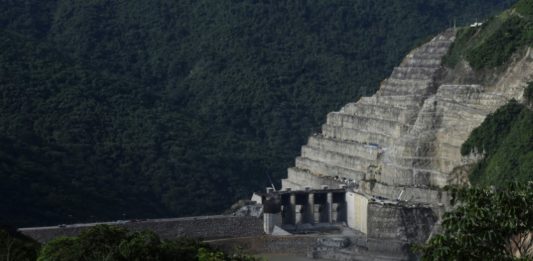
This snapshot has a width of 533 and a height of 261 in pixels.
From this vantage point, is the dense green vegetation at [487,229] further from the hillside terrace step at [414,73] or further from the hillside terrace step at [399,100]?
the hillside terrace step at [414,73]

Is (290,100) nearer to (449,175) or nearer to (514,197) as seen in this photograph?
(449,175)

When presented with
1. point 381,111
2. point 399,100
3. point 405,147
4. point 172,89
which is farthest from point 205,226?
point 172,89

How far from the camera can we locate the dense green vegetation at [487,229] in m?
28.8

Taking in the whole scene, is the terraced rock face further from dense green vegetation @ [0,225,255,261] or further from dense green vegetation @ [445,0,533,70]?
dense green vegetation @ [0,225,255,261]

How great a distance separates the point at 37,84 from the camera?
8150 centimetres

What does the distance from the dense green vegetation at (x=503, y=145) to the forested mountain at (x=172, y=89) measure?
1804 centimetres

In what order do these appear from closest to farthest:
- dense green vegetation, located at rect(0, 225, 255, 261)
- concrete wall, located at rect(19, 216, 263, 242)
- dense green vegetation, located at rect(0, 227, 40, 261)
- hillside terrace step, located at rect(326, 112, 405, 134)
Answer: dense green vegetation, located at rect(0, 227, 40, 261) → dense green vegetation, located at rect(0, 225, 255, 261) → concrete wall, located at rect(19, 216, 263, 242) → hillside terrace step, located at rect(326, 112, 405, 134)

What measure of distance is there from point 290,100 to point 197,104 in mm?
6328

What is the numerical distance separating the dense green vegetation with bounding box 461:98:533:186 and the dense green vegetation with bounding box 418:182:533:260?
28.3 m

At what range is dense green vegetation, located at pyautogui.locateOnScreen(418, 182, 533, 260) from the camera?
28.8 meters

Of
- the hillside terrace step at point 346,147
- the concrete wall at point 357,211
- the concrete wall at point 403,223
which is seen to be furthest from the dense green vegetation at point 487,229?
the hillside terrace step at point 346,147

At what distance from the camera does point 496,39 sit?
7031 centimetres

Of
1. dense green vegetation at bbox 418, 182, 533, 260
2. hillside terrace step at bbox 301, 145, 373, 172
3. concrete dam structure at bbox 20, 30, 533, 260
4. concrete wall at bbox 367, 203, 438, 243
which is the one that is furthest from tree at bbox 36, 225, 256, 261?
hillside terrace step at bbox 301, 145, 373, 172

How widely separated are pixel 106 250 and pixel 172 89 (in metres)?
63.5
